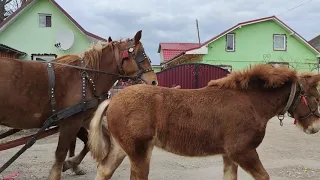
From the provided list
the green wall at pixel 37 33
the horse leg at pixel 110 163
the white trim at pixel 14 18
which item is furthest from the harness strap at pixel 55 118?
the white trim at pixel 14 18

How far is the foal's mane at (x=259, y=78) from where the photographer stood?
4277 millimetres

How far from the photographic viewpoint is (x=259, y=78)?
4.35m

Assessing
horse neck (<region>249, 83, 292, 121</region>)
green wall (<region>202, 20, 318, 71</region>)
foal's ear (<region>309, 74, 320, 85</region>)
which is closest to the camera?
horse neck (<region>249, 83, 292, 121</region>)

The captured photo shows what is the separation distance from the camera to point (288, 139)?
10219mm

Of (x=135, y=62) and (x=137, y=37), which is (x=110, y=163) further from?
(x=137, y=37)

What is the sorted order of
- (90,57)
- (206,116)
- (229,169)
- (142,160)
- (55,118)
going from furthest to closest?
1. (90,57)
2. (55,118)
3. (229,169)
4. (206,116)
5. (142,160)

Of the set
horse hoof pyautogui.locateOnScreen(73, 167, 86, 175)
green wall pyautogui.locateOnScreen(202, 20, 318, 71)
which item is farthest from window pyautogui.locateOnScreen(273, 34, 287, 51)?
horse hoof pyautogui.locateOnScreen(73, 167, 86, 175)

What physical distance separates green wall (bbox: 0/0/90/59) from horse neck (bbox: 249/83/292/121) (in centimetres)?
2084

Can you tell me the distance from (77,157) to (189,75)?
11.5 meters

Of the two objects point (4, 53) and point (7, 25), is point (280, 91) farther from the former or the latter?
point (7, 25)

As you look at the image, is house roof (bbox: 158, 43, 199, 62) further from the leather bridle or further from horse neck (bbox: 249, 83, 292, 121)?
horse neck (bbox: 249, 83, 292, 121)

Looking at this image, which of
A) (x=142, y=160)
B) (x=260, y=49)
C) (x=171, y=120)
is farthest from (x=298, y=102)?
(x=260, y=49)

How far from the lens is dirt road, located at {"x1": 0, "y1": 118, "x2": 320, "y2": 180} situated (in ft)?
20.1

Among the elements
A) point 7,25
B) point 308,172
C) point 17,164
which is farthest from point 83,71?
point 7,25
